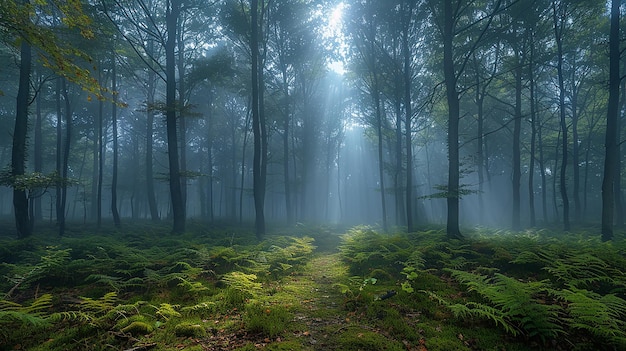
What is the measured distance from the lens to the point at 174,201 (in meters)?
13.9

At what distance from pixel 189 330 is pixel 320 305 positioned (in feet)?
8.61

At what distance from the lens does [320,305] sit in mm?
5598

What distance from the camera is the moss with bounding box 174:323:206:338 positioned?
161 inches

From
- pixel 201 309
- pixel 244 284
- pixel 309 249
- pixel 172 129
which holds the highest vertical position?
pixel 172 129

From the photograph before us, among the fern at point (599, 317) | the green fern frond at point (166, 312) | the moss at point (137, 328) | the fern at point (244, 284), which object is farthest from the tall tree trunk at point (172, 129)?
the fern at point (599, 317)

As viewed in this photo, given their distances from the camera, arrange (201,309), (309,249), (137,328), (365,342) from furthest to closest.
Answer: (309,249) → (201,309) → (137,328) → (365,342)

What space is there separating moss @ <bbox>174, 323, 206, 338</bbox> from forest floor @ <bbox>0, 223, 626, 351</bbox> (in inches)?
0.6

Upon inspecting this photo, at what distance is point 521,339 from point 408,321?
1.59 m

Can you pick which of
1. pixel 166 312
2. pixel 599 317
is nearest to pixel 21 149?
pixel 166 312

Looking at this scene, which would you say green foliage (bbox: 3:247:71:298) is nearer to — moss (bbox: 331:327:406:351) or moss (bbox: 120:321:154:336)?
moss (bbox: 120:321:154:336)

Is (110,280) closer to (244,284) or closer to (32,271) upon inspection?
(32,271)

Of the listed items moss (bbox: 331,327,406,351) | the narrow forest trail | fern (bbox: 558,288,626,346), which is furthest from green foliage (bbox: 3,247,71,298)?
fern (bbox: 558,288,626,346)

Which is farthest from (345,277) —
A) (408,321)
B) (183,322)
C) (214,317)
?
(183,322)

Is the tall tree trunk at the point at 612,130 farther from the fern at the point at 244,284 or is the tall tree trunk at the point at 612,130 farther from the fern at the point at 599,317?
the fern at the point at 244,284
